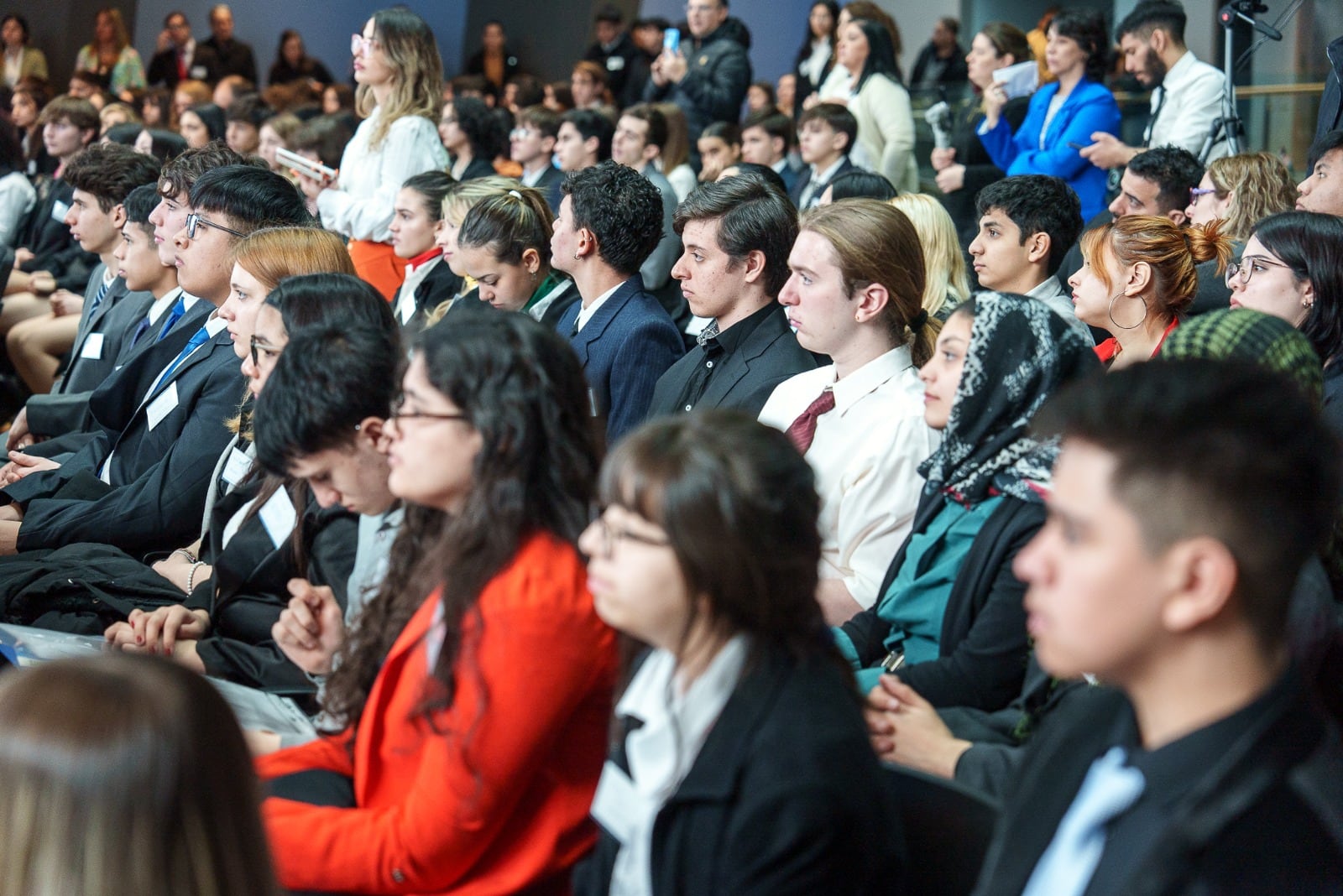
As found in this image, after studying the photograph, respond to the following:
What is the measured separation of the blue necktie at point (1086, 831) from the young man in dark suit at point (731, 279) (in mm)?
2186

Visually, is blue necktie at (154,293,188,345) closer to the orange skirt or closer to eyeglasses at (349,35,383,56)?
the orange skirt

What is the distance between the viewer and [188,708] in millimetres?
1062

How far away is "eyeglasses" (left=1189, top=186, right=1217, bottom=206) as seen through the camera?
4.21 m

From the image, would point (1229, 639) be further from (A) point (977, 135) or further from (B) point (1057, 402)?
(A) point (977, 135)

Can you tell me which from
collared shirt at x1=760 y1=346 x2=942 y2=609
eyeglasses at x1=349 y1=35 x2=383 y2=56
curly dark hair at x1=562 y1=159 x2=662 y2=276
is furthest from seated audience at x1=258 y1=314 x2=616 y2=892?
eyeglasses at x1=349 y1=35 x2=383 y2=56

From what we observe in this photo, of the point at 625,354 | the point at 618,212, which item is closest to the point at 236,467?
the point at 625,354

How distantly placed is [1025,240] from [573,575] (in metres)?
2.57

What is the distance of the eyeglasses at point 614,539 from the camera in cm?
140

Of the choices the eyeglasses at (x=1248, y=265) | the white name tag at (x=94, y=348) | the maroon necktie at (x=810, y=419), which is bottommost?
the white name tag at (x=94, y=348)

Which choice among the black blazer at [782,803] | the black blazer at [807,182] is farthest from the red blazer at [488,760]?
the black blazer at [807,182]

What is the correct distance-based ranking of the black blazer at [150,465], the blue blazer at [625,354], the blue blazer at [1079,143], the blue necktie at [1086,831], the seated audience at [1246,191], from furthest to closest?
the blue blazer at [1079,143], the seated audience at [1246,191], the blue blazer at [625,354], the black blazer at [150,465], the blue necktie at [1086,831]

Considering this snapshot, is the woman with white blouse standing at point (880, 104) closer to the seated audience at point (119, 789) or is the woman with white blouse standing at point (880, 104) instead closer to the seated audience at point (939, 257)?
the seated audience at point (939, 257)

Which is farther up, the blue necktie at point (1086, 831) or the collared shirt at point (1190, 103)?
the collared shirt at point (1190, 103)

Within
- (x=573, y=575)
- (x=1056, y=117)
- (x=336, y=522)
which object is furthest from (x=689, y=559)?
(x=1056, y=117)
